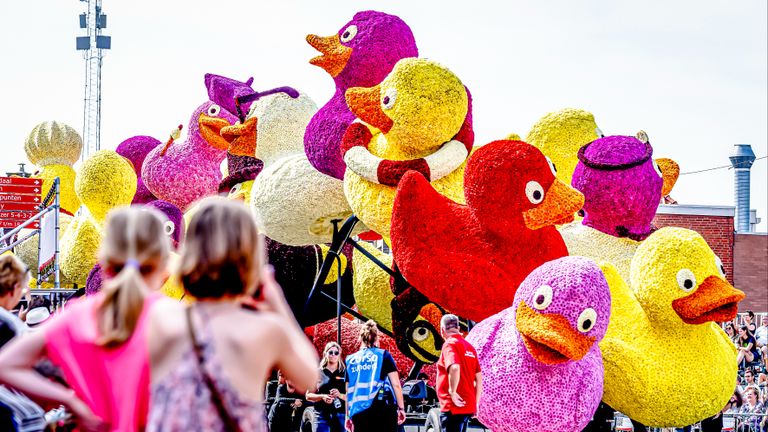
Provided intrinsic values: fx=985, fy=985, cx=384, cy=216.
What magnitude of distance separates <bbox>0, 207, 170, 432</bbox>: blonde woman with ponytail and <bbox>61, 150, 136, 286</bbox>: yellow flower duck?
1009cm

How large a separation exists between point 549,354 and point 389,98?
9.06 feet

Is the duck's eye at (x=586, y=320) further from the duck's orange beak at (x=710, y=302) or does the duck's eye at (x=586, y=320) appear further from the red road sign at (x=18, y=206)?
the red road sign at (x=18, y=206)

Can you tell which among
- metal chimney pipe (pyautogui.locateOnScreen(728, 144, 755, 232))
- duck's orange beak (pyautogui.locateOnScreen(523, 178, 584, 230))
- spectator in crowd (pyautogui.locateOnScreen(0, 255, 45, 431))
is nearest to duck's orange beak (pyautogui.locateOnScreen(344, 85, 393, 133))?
duck's orange beak (pyautogui.locateOnScreen(523, 178, 584, 230))

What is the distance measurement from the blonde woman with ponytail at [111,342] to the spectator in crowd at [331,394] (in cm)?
516

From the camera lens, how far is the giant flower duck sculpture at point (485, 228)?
7.62m

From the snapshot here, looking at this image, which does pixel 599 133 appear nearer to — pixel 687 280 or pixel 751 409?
pixel 687 280

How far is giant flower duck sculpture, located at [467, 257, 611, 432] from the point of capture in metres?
6.71

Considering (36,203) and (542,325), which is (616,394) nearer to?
(542,325)

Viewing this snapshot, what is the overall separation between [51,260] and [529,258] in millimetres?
6784

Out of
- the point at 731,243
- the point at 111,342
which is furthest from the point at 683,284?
the point at 731,243

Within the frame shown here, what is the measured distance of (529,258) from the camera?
783 centimetres

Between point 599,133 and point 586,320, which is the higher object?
point 599,133

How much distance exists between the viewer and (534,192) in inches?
301

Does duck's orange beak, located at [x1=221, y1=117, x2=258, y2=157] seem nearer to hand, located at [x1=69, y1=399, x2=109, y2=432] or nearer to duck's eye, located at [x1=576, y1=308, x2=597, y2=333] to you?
duck's eye, located at [x1=576, y1=308, x2=597, y2=333]
